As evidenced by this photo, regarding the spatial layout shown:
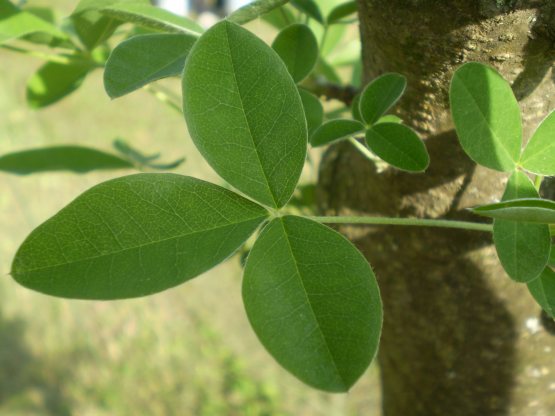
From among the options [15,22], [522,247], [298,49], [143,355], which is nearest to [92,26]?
[15,22]

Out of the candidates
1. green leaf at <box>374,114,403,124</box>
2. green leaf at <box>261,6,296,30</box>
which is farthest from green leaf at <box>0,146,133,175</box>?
green leaf at <box>374,114,403,124</box>

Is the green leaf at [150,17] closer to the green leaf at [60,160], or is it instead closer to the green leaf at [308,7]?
the green leaf at [308,7]

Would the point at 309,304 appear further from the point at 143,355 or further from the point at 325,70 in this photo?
the point at 143,355

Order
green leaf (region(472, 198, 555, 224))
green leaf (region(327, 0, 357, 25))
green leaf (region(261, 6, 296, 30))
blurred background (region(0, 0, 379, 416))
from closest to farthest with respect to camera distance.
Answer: green leaf (region(472, 198, 555, 224))
green leaf (region(327, 0, 357, 25))
green leaf (region(261, 6, 296, 30))
blurred background (region(0, 0, 379, 416))

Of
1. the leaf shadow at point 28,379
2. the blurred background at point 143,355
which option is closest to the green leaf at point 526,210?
the blurred background at point 143,355

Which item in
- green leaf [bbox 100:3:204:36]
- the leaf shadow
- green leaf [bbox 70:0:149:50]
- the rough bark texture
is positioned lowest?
the leaf shadow

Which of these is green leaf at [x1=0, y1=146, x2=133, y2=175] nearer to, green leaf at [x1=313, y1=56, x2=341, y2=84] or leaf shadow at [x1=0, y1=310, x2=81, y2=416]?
green leaf at [x1=313, y1=56, x2=341, y2=84]

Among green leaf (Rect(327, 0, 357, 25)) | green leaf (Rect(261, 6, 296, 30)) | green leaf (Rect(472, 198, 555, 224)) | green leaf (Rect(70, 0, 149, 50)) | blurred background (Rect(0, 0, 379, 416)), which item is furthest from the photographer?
blurred background (Rect(0, 0, 379, 416))

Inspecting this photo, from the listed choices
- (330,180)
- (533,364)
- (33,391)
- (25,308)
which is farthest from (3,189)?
(533,364)
